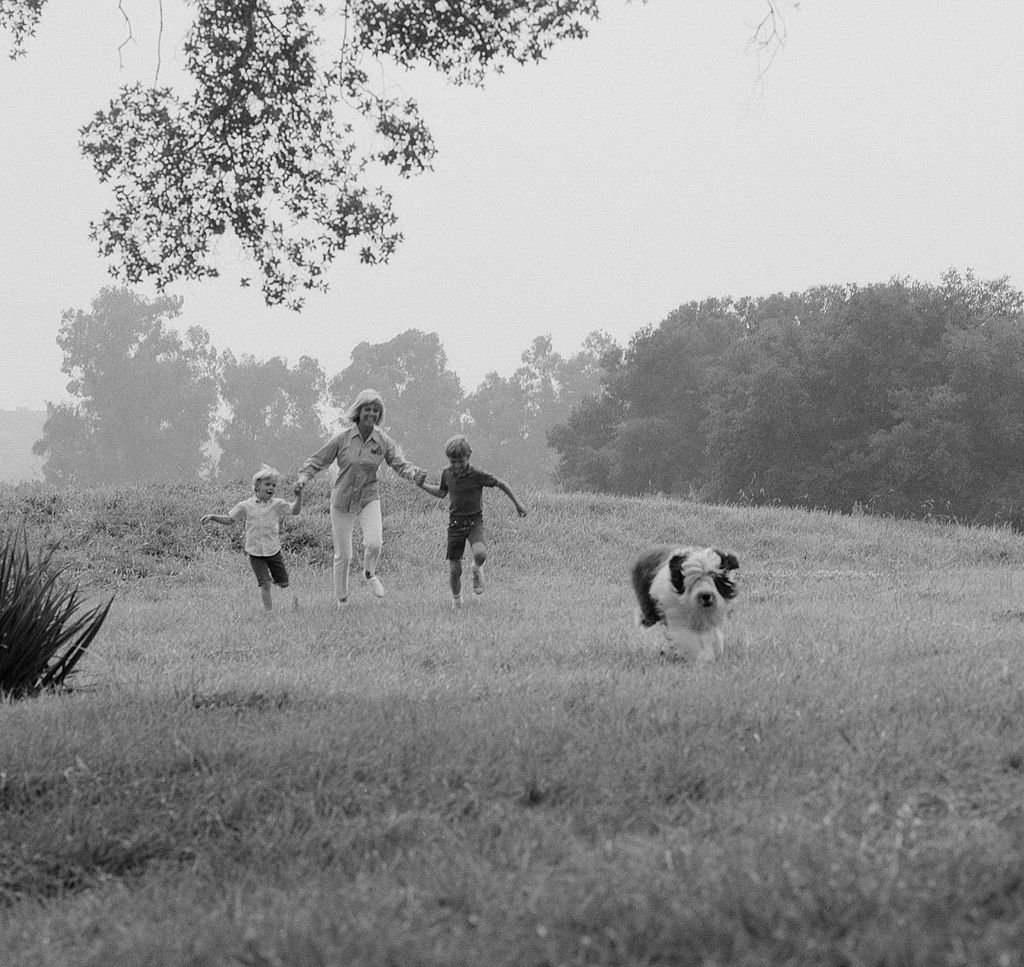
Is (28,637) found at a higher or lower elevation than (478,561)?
lower

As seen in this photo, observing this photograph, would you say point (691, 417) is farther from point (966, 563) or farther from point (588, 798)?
point (588, 798)

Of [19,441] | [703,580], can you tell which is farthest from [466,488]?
[19,441]

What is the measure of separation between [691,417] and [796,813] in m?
51.6

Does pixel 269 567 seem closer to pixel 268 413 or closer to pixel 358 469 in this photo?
pixel 358 469

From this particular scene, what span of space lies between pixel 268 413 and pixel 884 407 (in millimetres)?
54123

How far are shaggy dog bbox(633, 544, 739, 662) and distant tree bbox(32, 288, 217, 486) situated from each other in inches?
2874

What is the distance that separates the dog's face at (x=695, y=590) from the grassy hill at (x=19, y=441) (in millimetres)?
119864

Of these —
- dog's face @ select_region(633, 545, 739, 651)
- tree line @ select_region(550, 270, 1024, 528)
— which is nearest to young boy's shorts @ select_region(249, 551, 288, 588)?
dog's face @ select_region(633, 545, 739, 651)

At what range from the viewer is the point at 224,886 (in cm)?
436

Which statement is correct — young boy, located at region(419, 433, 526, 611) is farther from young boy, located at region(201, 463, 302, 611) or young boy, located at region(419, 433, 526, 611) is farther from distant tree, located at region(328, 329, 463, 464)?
distant tree, located at region(328, 329, 463, 464)

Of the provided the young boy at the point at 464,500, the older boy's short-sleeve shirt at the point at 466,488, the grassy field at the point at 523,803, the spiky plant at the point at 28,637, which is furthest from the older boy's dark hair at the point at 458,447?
the spiky plant at the point at 28,637

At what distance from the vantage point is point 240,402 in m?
82.9

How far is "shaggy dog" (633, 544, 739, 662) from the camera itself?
8.60 m

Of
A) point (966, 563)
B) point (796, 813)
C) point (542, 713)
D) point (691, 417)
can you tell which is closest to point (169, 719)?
point (542, 713)
